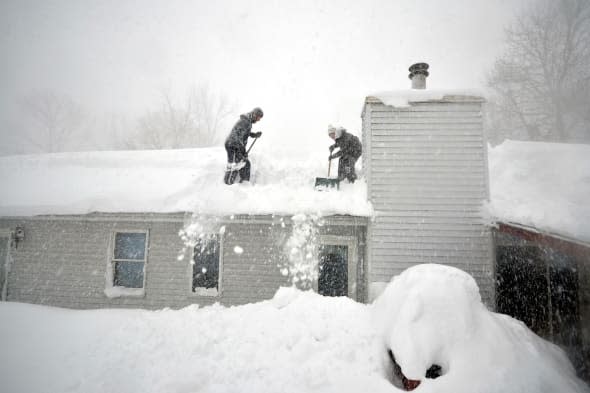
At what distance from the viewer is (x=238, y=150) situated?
807cm

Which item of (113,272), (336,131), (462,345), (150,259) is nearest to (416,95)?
(336,131)

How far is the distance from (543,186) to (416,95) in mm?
3337

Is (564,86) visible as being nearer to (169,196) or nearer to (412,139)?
(412,139)

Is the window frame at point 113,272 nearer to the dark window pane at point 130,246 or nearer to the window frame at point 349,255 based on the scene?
the dark window pane at point 130,246

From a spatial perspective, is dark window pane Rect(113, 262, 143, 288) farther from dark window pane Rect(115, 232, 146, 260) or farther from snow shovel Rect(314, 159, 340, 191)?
snow shovel Rect(314, 159, 340, 191)

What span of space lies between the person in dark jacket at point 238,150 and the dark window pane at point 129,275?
338cm

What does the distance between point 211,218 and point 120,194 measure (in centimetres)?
240

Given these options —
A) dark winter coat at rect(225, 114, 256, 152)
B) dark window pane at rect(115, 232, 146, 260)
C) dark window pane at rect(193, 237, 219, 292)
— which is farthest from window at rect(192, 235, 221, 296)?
dark winter coat at rect(225, 114, 256, 152)

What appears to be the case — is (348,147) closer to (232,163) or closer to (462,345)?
(232,163)

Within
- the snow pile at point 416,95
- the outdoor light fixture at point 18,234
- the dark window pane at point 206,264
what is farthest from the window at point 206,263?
the snow pile at point 416,95

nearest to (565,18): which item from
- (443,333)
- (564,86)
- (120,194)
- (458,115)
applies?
(564,86)

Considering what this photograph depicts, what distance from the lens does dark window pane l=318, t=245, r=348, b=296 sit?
311 inches

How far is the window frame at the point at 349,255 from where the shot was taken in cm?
761

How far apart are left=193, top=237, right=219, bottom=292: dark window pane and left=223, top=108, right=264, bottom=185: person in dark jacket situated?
173 centimetres
